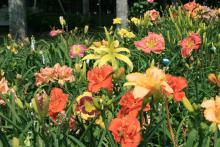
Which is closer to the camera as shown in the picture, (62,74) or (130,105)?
(130,105)

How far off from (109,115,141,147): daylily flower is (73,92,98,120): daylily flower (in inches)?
13.0

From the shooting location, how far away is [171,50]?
11.9 ft

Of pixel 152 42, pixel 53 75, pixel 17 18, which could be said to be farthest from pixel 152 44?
pixel 17 18

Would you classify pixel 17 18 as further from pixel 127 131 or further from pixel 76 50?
pixel 127 131

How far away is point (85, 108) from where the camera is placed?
5.69ft

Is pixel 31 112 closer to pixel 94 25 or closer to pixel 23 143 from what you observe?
pixel 23 143

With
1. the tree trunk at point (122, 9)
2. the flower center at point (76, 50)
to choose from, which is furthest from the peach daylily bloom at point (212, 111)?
the tree trunk at point (122, 9)

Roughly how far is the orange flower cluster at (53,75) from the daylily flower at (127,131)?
3.11 ft

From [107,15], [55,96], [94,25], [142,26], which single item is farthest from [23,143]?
[107,15]

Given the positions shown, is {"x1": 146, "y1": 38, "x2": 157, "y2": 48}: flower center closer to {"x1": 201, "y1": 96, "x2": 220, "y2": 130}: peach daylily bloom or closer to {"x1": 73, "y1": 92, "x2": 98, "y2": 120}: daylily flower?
{"x1": 73, "y1": 92, "x2": 98, "y2": 120}: daylily flower

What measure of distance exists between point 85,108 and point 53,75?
2.02 feet

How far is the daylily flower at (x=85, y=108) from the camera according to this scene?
5.68 ft

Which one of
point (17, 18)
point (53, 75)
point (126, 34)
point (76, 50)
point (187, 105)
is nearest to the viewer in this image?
point (187, 105)

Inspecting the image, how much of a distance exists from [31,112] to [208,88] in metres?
1.20
